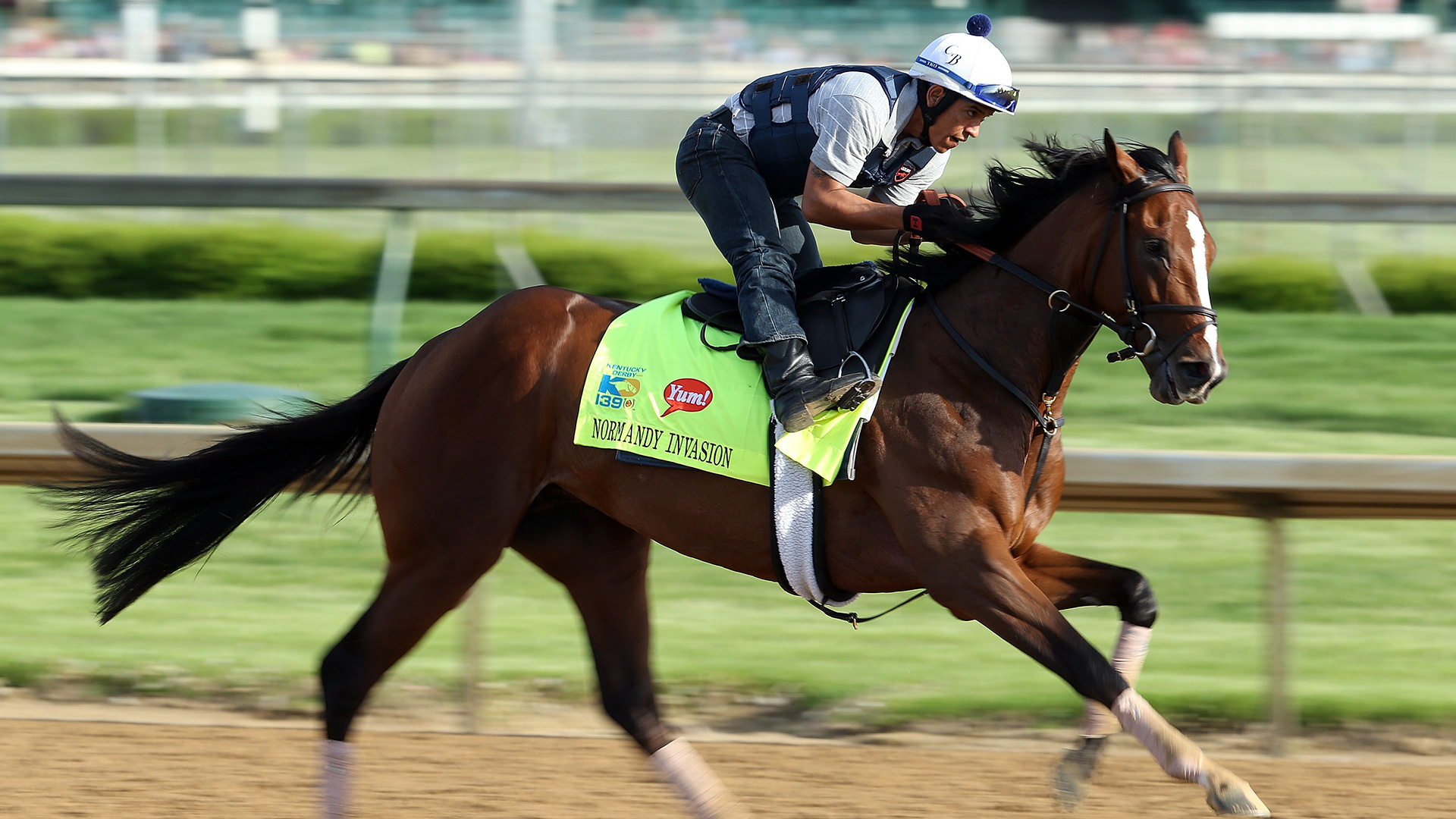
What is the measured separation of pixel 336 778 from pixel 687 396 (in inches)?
48.7

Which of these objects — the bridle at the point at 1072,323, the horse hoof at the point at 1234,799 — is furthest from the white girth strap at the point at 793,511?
the horse hoof at the point at 1234,799

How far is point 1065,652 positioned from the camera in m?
3.20

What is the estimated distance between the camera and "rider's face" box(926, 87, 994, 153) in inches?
139

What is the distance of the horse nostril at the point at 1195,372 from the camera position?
3133 mm

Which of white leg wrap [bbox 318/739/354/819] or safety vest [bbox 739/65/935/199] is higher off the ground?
safety vest [bbox 739/65/935/199]

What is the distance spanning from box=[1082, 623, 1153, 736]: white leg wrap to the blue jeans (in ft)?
3.44

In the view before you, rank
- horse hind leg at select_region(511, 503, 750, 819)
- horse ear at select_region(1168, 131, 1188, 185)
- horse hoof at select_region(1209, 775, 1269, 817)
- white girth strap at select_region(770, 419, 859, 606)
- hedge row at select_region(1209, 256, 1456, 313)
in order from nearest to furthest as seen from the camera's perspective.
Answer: horse hoof at select_region(1209, 775, 1269, 817) → horse ear at select_region(1168, 131, 1188, 185) → white girth strap at select_region(770, 419, 859, 606) → horse hind leg at select_region(511, 503, 750, 819) → hedge row at select_region(1209, 256, 1456, 313)

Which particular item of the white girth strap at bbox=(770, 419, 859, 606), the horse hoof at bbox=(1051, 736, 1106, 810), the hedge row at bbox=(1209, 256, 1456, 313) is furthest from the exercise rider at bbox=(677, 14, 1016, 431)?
the hedge row at bbox=(1209, 256, 1456, 313)

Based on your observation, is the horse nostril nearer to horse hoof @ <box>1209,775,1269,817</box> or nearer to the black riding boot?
the black riding boot

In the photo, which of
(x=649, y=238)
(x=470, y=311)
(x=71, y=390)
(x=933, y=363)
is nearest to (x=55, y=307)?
(x=71, y=390)

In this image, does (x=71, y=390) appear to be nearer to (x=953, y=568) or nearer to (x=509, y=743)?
(x=509, y=743)

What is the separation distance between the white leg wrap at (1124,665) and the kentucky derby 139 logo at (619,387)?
1.28 m

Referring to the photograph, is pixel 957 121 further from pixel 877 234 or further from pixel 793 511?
pixel 793 511

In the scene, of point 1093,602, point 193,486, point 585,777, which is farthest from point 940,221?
point 193,486
